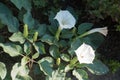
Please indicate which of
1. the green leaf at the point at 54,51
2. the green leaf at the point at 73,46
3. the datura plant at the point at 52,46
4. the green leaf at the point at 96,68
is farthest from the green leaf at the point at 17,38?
the green leaf at the point at 96,68

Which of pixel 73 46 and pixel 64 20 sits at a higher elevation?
pixel 64 20

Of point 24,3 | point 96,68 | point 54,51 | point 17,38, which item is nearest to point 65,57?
point 54,51

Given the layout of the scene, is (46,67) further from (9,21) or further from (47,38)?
(9,21)

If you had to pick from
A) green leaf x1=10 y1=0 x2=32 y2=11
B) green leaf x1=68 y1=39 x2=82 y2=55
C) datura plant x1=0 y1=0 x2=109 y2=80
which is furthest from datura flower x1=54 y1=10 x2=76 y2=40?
green leaf x1=10 y1=0 x2=32 y2=11

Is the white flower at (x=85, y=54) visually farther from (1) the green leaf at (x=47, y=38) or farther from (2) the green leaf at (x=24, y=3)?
(2) the green leaf at (x=24, y=3)

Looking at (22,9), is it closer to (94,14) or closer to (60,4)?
(60,4)

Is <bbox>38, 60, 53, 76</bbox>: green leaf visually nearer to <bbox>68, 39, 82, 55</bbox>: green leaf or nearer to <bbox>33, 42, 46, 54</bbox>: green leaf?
<bbox>33, 42, 46, 54</bbox>: green leaf

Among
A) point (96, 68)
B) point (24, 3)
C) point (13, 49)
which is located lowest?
point (96, 68)

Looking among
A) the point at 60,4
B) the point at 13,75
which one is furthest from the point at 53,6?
the point at 13,75
